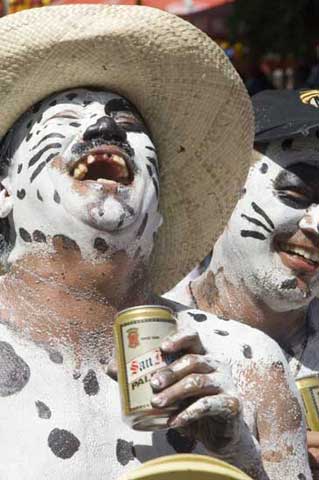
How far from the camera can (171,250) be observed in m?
3.83

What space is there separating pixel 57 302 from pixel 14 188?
35cm

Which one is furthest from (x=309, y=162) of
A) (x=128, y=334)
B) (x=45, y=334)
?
(x=128, y=334)

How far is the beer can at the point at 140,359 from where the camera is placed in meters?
2.81

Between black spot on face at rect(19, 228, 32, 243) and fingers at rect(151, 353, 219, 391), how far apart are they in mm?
673

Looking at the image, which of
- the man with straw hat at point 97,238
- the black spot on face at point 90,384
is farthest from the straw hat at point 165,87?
the black spot on face at point 90,384

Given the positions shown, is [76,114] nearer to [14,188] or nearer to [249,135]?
[14,188]

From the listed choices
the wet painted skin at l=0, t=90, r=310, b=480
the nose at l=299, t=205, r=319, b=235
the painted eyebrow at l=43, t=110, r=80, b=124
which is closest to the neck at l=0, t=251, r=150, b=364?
the wet painted skin at l=0, t=90, r=310, b=480

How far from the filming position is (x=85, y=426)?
126 inches

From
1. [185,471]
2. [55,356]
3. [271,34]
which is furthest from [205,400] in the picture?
[271,34]

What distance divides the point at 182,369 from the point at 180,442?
42 cm

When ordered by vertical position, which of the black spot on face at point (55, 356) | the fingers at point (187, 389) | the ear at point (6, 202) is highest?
the ear at point (6, 202)

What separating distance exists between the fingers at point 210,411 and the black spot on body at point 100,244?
0.57 meters

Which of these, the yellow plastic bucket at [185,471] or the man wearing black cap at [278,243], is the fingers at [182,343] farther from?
the man wearing black cap at [278,243]

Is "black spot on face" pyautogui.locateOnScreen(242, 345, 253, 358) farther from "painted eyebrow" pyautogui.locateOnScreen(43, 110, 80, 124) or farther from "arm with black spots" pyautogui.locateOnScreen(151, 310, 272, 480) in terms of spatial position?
"painted eyebrow" pyautogui.locateOnScreen(43, 110, 80, 124)
